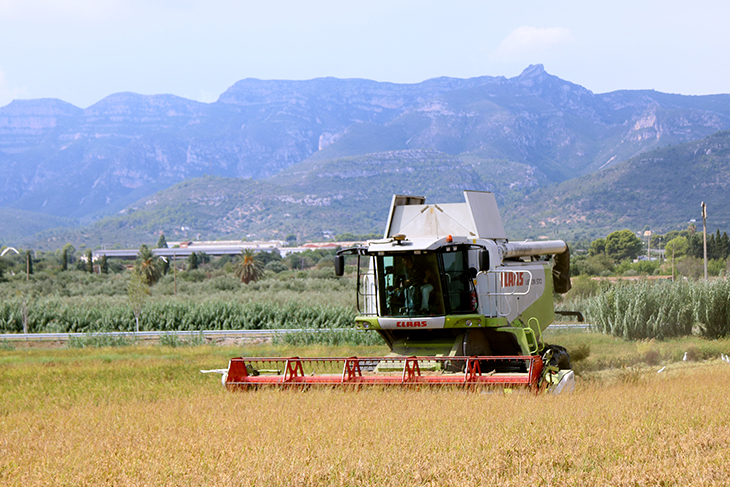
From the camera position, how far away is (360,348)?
23.1 m

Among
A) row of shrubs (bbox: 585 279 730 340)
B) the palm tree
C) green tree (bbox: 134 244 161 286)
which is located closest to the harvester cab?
row of shrubs (bbox: 585 279 730 340)

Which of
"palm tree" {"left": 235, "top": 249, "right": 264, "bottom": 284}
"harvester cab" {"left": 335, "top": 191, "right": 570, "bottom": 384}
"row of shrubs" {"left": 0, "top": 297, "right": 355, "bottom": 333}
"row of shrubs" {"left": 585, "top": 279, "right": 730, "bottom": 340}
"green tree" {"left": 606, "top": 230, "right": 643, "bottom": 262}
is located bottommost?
"green tree" {"left": 606, "top": 230, "right": 643, "bottom": 262}

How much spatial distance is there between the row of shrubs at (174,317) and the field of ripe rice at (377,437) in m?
19.2

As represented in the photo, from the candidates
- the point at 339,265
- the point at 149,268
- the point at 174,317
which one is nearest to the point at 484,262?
the point at 339,265

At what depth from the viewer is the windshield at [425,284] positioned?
1295cm

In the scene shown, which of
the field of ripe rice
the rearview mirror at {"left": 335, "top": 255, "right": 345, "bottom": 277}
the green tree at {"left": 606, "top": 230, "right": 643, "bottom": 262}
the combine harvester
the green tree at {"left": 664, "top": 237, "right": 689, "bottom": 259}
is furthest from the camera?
the green tree at {"left": 606, "top": 230, "right": 643, "bottom": 262}

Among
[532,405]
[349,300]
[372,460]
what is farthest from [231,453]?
[349,300]

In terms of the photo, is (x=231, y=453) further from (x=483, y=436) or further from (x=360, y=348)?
(x=360, y=348)

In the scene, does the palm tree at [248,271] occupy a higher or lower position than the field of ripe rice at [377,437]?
lower

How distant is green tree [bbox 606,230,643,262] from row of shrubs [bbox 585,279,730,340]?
86070 millimetres

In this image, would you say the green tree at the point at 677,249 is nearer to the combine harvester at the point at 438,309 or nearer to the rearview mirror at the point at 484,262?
the combine harvester at the point at 438,309

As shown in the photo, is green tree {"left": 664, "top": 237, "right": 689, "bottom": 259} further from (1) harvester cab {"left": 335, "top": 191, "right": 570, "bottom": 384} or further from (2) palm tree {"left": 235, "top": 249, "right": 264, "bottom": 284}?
(1) harvester cab {"left": 335, "top": 191, "right": 570, "bottom": 384}

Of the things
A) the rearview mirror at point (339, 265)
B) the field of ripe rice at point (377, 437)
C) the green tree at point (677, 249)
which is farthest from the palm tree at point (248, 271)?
the rearview mirror at point (339, 265)

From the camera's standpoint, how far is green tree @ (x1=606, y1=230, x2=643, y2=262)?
356 ft
